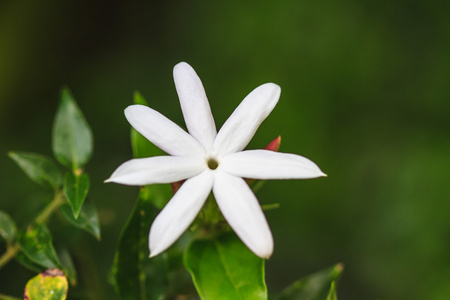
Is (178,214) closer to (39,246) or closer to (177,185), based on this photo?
(177,185)

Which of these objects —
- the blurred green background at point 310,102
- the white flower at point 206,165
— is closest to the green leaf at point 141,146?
the white flower at point 206,165

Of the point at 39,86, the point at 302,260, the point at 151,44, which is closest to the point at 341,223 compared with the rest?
the point at 302,260

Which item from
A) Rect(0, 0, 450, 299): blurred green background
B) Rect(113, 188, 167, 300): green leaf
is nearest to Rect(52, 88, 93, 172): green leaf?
Rect(113, 188, 167, 300): green leaf

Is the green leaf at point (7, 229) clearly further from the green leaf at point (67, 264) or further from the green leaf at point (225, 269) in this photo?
the green leaf at point (225, 269)

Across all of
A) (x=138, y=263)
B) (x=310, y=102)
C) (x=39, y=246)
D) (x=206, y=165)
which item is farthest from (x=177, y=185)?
(x=310, y=102)

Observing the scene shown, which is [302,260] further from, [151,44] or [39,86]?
[39,86]
